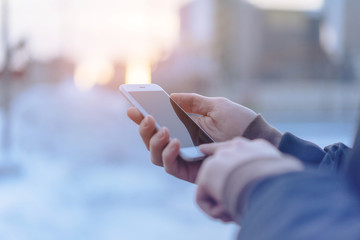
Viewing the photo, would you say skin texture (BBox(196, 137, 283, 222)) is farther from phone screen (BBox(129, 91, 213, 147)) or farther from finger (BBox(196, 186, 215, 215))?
phone screen (BBox(129, 91, 213, 147))

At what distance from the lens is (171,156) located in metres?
0.73

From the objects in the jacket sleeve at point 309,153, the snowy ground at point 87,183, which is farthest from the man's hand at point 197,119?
the snowy ground at point 87,183

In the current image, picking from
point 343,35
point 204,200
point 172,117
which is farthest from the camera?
point 343,35

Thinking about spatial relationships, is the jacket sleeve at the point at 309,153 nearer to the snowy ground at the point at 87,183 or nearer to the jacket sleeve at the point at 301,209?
the jacket sleeve at the point at 301,209

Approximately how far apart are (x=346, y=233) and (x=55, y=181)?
384cm

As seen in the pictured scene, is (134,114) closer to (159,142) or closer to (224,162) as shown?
(159,142)

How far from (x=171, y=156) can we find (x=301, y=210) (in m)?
0.38

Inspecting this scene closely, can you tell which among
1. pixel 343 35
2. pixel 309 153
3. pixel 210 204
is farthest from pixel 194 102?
pixel 343 35

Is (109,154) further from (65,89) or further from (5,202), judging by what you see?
(65,89)

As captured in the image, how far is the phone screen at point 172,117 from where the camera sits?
791 millimetres

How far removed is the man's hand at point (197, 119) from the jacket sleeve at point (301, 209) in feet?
1.05

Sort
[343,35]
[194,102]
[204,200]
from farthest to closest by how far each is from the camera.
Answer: [343,35] → [194,102] → [204,200]

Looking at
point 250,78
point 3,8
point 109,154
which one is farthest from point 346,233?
point 250,78

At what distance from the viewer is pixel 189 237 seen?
2.45m
